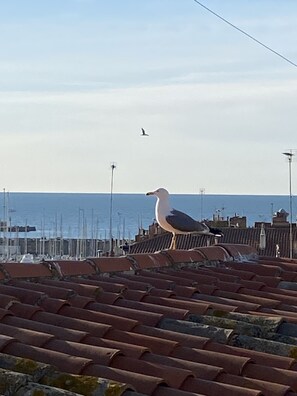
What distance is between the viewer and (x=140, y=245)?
35.4m

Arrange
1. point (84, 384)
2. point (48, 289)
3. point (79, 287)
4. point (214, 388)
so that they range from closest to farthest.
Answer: point (84, 384), point (214, 388), point (48, 289), point (79, 287)

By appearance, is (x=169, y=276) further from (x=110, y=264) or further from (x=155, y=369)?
(x=155, y=369)

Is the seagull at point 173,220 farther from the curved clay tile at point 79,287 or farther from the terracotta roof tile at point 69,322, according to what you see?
the terracotta roof tile at point 69,322

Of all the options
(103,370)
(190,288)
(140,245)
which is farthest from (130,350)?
(140,245)

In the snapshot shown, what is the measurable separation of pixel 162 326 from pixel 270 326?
0.59 metres

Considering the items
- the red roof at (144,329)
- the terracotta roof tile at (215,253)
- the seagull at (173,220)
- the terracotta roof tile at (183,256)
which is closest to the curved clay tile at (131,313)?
the red roof at (144,329)

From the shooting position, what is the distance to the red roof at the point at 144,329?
3.75 metres

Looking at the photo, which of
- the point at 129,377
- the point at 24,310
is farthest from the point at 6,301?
the point at 129,377

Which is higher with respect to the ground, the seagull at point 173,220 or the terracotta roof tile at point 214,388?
the seagull at point 173,220

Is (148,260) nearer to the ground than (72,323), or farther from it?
farther from it

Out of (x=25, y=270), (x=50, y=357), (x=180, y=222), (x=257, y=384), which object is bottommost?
(x=257, y=384)

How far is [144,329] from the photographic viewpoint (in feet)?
15.6

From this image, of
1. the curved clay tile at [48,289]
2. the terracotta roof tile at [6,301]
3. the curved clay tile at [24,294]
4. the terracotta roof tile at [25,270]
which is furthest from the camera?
the terracotta roof tile at [25,270]

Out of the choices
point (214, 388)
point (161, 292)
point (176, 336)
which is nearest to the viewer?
point (214, 388)
